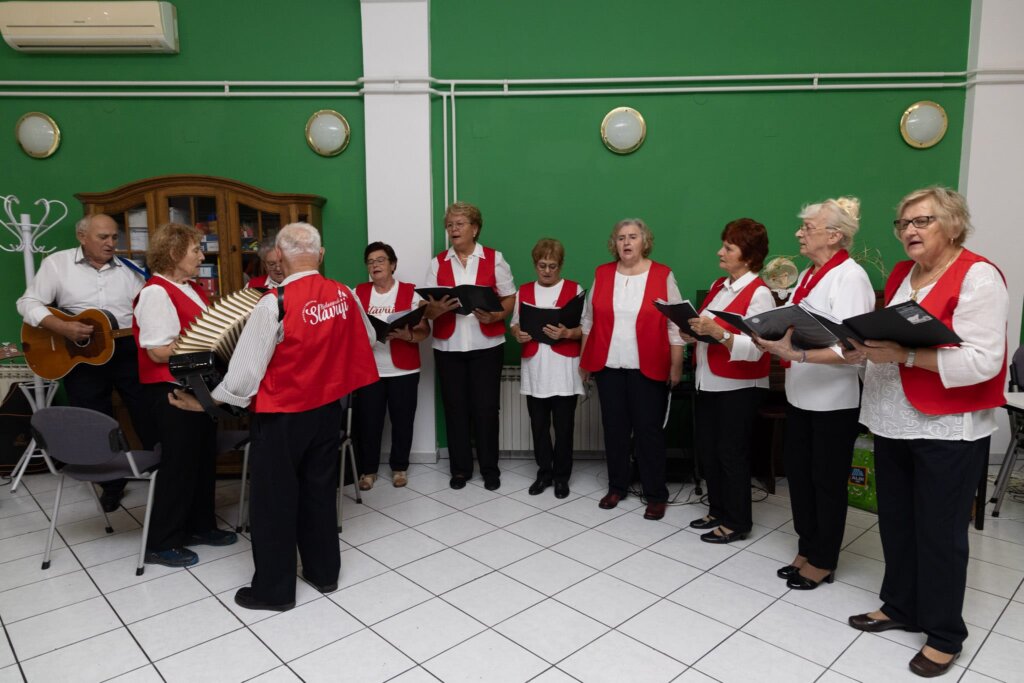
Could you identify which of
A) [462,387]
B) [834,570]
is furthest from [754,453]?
[462,387]

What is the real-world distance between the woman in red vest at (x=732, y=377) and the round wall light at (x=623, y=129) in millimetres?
1545

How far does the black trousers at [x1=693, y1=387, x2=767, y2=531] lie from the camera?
296 centimetres

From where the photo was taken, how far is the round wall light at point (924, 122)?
4188mm

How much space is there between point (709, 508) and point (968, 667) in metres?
1.39

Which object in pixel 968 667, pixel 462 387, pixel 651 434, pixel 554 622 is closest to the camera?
pixel 968 667

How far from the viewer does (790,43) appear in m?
4.21

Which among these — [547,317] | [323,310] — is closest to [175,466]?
[323,310]

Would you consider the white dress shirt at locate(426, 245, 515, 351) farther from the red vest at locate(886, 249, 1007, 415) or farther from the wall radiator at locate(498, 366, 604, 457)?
the red vest at locate(886, 249, 1007, 415)

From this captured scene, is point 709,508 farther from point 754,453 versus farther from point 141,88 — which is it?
point 141,88

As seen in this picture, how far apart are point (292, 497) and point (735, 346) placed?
1.93 metres

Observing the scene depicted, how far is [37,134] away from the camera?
14.2 feet

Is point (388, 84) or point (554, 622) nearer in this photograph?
point (554, 622)

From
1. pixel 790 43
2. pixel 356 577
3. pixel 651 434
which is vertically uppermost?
pixel 790 43

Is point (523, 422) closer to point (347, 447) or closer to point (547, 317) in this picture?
point (547, 317)
